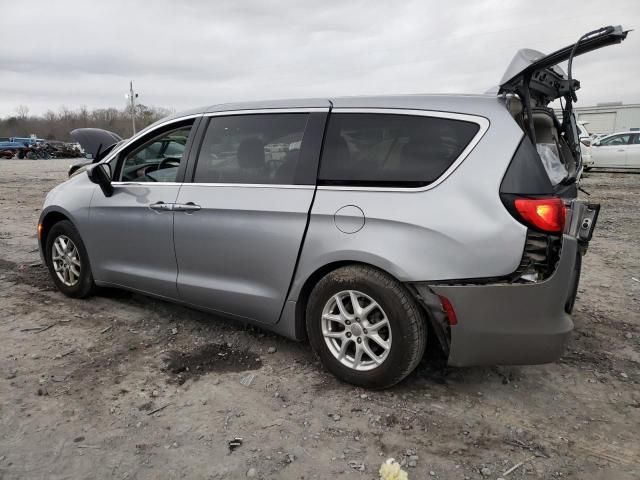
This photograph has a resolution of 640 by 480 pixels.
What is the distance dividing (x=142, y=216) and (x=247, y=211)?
3.50ft

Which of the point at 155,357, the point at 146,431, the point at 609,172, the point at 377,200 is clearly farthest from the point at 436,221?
the point at 609,172

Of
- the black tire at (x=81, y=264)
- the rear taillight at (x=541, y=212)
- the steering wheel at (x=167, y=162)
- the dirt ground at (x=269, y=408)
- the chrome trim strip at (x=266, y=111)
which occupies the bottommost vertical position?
the dirt ground at (x=269, y=408)

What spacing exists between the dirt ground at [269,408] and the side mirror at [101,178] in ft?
3.52

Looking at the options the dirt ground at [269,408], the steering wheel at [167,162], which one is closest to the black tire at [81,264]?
the dirt ground at [269,408]

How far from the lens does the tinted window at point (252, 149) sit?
329cm

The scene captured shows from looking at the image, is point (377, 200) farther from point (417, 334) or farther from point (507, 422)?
point (507, 422)

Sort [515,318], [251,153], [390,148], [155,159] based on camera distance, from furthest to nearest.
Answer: [155,159] → [251,153] → [390,148] → [515,318]

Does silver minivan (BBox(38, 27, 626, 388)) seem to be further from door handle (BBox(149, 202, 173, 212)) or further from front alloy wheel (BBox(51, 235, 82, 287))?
front alloy wheel (BBox(51, 235, 82, 287))

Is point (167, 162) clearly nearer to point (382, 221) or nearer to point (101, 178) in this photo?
point (101, 178)

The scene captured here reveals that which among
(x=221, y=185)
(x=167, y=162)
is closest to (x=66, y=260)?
(x=167, y=162)

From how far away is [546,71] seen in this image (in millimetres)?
3137

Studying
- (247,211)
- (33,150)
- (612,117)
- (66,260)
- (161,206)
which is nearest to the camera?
(247,211)

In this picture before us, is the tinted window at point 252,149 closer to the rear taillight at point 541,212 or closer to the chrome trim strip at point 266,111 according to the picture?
the chrome trim strip at point 266,111

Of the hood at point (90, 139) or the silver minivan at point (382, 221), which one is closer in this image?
the silver minivan at point (382, 221)
